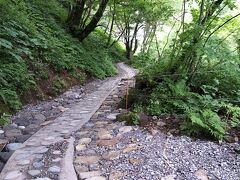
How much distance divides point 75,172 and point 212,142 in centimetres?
203

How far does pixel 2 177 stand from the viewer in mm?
3602

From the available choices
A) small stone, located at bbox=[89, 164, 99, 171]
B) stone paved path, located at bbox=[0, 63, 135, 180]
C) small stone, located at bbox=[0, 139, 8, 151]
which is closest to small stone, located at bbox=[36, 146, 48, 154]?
stone paved path, located at bbox=[0, 63, 135, 180]

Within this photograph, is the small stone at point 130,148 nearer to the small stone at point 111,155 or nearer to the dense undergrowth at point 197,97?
the small stone at point 111,155

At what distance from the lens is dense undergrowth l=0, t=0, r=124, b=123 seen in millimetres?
6625

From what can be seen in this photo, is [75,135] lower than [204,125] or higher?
lower

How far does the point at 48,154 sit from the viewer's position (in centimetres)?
427

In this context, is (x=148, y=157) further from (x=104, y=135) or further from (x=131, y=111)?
(x=131, y=111)

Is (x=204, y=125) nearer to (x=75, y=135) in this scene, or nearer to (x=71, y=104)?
(x=75, y=135)

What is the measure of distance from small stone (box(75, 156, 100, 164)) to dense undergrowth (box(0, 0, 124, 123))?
220 cm

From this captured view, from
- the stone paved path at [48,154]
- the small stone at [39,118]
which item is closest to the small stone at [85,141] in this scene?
the stone paved path at [48,154]

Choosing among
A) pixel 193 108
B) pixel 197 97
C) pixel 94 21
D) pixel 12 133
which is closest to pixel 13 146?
pixel 12 133

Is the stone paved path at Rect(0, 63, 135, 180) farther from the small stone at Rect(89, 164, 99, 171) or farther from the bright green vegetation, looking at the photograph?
the bright green vegetation

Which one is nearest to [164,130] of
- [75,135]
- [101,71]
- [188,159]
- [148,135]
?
[148,135]

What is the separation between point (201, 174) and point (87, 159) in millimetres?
1495
